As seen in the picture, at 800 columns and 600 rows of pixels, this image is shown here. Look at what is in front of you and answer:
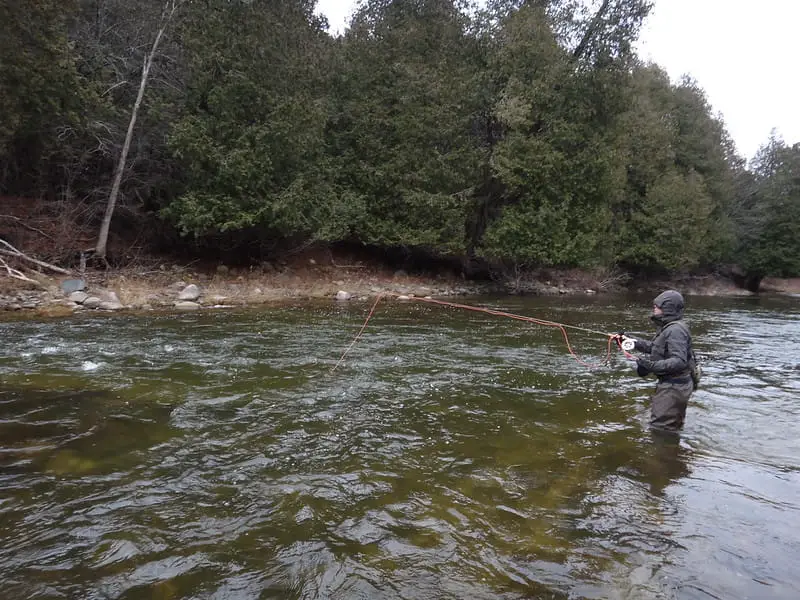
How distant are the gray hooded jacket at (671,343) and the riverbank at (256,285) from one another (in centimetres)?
1306

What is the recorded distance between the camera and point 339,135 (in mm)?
24234

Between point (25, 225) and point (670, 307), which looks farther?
point (25, 225)

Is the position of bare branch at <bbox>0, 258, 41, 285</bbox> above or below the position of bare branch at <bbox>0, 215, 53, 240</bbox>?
below

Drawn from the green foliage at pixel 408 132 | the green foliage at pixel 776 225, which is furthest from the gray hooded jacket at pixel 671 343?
the green foliage at pixel 776 225

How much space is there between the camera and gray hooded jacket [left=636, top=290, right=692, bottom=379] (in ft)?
20.4

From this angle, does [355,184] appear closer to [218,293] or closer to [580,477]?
[218,293]

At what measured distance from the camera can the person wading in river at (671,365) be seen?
20.5ft

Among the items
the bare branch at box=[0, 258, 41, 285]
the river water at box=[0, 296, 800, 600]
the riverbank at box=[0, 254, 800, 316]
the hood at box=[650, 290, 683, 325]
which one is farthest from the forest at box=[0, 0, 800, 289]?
the hood at box=[650, 290, 683, 325]

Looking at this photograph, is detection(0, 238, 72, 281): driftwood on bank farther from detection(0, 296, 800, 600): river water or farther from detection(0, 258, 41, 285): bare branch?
detection(0, 296, 800, 600): river water

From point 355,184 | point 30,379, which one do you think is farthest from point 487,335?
point 355,184

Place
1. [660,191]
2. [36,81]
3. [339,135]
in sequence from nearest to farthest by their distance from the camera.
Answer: [36,81] → [339,135] → [660,191]

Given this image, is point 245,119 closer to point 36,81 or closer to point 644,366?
point 36,81

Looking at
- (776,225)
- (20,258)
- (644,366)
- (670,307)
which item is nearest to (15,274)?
(20,258)

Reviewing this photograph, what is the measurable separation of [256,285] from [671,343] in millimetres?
16538
